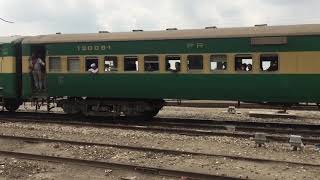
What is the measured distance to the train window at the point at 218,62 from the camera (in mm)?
17156

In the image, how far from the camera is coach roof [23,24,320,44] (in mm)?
16156

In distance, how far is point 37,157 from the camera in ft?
A: 39.4

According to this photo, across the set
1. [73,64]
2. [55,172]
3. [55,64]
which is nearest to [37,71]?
[55,64]

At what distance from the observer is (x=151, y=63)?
18250mm

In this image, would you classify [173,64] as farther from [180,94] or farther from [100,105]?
[100,105]

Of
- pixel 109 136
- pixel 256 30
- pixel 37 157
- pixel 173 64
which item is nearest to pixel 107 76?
pixel 173 64

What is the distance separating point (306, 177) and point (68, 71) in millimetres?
12217

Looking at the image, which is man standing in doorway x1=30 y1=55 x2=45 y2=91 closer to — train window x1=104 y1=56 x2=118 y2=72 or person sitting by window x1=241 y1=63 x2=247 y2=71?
train window x1=104 y1=56 x2=118 y2=72

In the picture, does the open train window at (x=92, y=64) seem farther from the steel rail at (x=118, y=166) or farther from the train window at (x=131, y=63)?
the steel rail at (x=118, y=166)

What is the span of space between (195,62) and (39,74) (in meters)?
6.69

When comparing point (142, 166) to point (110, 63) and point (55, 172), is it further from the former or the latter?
point (110, 63)

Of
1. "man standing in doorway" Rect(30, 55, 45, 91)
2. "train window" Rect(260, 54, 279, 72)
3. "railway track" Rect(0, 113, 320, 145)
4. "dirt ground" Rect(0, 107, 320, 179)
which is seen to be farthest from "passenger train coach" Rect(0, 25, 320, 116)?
"dirt ground" Rect(0, 107, 320, 179)

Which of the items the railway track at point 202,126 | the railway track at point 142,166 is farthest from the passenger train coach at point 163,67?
the railway track at point 142,166

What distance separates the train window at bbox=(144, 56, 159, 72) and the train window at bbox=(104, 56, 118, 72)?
4.15 feet
